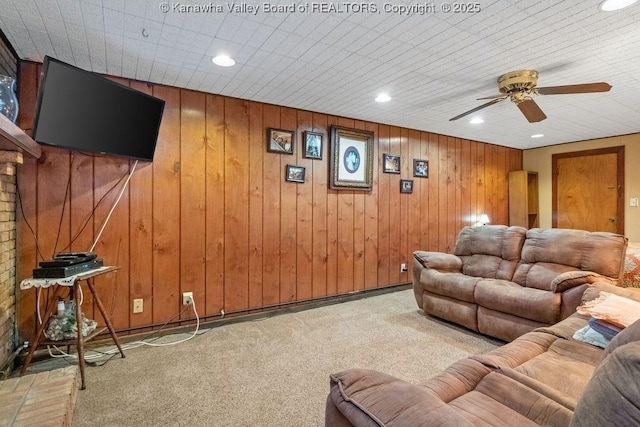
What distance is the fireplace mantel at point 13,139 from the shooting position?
5.58 feet

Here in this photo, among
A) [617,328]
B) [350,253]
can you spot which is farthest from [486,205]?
[617,328]

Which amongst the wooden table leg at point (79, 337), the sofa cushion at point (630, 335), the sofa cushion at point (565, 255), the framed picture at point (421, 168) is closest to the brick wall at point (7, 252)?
the wooden table leg at point (79, 337)

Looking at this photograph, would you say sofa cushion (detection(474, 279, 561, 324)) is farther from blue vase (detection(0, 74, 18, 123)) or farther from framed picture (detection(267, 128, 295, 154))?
blue vase (detection(0, 74, 18, 123))

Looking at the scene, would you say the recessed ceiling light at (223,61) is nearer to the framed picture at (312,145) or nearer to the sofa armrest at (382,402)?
the framed picture at (312,145)

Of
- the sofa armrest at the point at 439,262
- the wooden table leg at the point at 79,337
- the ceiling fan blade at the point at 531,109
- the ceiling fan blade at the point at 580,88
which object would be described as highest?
the ceiling fan blade at the point at 580,88

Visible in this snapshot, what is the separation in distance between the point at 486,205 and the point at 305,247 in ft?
11.6

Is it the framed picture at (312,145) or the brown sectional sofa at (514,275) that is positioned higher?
the framed picture at (312,145)

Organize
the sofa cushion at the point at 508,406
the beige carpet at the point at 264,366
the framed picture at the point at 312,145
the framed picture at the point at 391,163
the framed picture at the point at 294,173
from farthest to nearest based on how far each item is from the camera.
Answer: the framed picture at the point at 391,163 < the framed picture at the point at 312,145 < the framed picture at the point at 294,173 < the beige carpet at the point at 264,366 < the sofa cushion at the point at 508,406

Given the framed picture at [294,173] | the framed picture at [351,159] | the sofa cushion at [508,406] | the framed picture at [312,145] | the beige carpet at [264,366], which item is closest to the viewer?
the sofa cushion at [508,406]

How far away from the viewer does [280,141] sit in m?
3.57

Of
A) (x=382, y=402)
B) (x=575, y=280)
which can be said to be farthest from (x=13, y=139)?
(x=575, y=280)

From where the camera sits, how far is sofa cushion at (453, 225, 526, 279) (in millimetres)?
3311

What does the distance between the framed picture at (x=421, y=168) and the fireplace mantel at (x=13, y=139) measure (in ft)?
13.5

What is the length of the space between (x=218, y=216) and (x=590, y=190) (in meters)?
5.77
